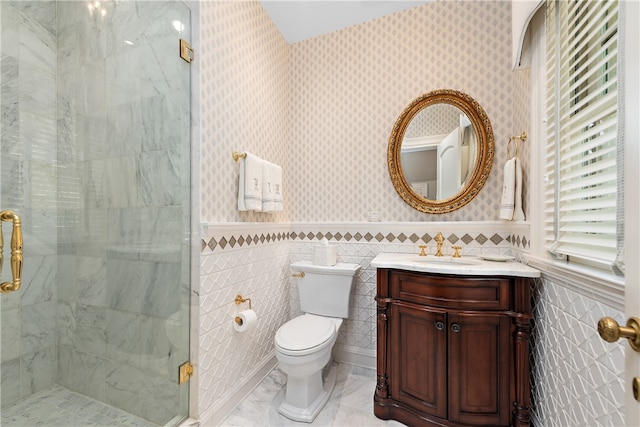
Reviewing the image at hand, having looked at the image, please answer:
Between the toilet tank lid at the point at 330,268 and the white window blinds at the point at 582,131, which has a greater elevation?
the white window blinds at the point at 582,131

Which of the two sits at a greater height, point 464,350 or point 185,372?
point 464,350

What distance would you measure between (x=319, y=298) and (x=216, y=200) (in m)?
1.04

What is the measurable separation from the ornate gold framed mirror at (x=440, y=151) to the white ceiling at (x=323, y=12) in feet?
2.50

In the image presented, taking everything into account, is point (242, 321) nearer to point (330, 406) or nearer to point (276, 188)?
point (330, 406)

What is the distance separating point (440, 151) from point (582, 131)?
998 mm

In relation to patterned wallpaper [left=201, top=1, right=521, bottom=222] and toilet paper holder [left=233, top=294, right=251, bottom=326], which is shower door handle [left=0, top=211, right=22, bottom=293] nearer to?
patterned wallpaper [left=201, top=1, right=521, bottom=222]

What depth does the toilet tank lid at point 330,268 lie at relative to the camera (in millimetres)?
2016

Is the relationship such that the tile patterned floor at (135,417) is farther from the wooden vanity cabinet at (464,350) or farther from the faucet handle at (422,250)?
the faucet handle at (422,250)

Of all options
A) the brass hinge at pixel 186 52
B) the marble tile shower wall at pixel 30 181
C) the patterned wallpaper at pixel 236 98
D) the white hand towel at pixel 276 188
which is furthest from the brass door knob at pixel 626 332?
the marble tile shower wall at pixel 30 181

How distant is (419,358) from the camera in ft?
4.94

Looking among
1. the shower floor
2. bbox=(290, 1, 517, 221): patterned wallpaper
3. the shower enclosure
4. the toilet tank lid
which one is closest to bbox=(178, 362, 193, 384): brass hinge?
the shower enclosure

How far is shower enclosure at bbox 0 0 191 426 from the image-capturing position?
5.00ft

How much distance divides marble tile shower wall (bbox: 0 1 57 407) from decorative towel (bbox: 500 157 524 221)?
8.91 feet

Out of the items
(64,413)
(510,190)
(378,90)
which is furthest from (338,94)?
A: (64,413)
